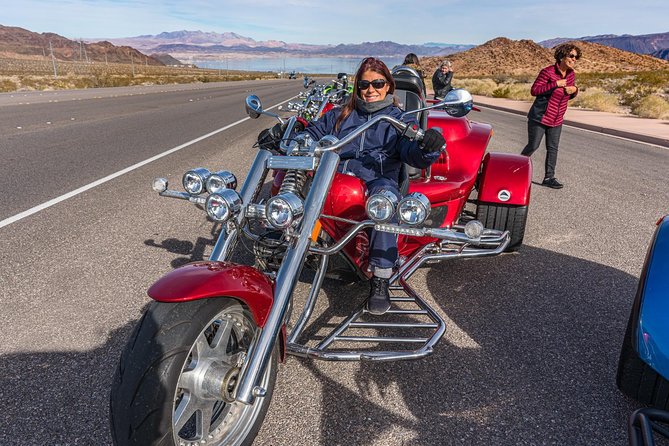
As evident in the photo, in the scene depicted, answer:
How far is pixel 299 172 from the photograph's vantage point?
262 cm

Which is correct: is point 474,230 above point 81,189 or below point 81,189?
above

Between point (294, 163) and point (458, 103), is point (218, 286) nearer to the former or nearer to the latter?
point (294, 163)

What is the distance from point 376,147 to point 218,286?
173 centimetres

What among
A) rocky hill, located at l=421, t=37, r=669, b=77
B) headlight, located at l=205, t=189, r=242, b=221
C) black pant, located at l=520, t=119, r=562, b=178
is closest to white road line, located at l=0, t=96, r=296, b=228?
headlight, located at l=205, t=189, r=242, b=221

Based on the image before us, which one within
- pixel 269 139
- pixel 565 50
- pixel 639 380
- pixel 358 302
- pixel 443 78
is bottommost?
pixel 358 302

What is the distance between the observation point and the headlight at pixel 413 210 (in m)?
2.10

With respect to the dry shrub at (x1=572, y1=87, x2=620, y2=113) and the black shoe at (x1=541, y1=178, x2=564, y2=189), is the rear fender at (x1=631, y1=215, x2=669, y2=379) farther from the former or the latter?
the dry shrub at (x1=572, y1=87, x2=620, y2=113)

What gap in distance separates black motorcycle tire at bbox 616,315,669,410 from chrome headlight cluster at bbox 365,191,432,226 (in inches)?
44.4

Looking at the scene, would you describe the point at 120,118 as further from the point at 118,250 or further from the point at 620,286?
the point at 620,286

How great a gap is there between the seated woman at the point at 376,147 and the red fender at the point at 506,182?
4.75 feet

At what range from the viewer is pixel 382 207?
218cm

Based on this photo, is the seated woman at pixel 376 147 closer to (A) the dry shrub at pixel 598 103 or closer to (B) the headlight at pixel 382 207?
(B) the headlight at pixel 382 207

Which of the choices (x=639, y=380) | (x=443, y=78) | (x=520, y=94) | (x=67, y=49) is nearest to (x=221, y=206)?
(x=639, y=380)

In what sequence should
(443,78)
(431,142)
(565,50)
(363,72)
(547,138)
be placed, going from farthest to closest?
(443,78) → (547,138) → (565,50) → (363,72) → (431,142)
